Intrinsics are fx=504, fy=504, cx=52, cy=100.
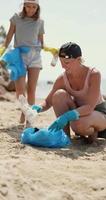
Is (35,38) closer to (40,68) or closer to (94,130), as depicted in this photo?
(40,68)

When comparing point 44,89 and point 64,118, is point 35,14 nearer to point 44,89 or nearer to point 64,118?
point 64,118

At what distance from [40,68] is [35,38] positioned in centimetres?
36

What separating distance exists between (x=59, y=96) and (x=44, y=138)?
517mm

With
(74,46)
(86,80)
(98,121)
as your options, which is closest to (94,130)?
(98,121)

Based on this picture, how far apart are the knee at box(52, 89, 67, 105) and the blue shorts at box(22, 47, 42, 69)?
100 centimetres

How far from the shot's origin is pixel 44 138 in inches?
179

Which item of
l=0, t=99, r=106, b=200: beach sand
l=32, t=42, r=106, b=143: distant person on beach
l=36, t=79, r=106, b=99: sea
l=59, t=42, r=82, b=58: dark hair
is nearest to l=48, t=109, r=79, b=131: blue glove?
l=32, t=42, r=106, b=143: distant person on beach

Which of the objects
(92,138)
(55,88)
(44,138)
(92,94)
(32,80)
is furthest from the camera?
(32,80)

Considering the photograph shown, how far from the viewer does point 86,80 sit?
4.70 meters

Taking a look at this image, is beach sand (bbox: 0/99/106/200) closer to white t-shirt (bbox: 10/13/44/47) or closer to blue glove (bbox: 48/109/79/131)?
blue glove (bbox: 48/109/79/131)

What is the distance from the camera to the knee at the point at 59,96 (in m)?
4.86

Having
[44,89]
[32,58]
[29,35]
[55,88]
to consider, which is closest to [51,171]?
[55,88]

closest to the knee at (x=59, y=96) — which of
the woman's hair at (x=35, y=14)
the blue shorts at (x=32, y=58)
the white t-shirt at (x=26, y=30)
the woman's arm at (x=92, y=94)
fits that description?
the woman's arm at (x=92, y=94)

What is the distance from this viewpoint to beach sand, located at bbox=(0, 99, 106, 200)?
307 cm
